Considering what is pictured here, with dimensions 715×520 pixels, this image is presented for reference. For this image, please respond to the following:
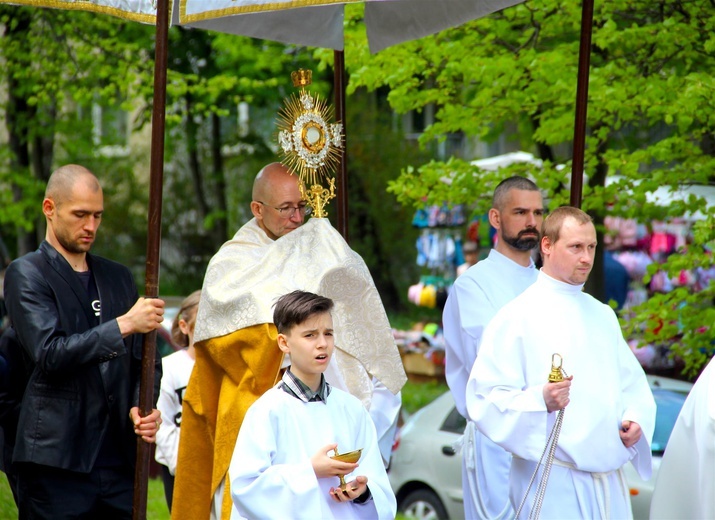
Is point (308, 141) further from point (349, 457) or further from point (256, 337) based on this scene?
point (349, 457)

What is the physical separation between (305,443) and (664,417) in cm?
443

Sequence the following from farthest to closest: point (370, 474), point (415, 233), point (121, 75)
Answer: point (415, 233) < point (121, 75) < point (370, 474)

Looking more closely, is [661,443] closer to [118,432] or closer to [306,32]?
[306,32]

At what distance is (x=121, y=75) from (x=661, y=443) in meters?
5.37

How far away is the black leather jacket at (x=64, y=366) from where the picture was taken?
457cm

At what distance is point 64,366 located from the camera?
4559 mm

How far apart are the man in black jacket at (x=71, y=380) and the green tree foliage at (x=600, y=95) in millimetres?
3458

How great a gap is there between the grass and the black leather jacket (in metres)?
2.12

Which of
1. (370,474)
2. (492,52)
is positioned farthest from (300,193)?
(492,52)

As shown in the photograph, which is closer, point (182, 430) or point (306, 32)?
point (182, 430)

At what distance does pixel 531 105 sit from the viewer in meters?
7.64

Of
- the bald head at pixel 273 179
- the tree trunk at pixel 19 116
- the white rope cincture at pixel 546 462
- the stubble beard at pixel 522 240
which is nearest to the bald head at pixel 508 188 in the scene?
the stubble beard at pixel 522 240

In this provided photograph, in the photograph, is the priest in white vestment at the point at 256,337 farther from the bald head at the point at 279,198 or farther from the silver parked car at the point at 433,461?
the silver parked car at the point at 433,461

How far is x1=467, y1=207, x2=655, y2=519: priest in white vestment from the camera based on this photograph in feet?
15.3
